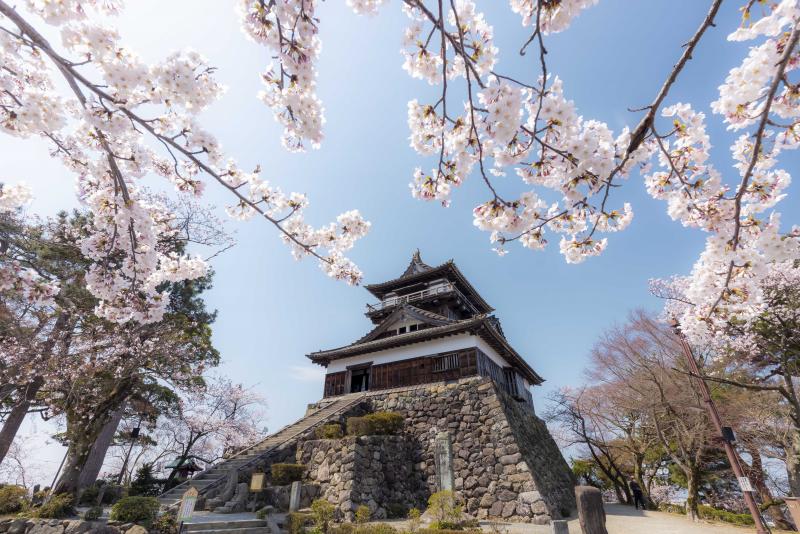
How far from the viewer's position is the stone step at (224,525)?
8.03 m

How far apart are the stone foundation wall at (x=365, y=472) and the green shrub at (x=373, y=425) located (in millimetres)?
376

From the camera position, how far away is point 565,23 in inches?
95.1

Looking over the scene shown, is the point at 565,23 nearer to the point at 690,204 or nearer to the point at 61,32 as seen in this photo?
the point at 690,204

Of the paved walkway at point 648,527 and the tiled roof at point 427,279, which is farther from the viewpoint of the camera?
the tiled roof at point 427,279

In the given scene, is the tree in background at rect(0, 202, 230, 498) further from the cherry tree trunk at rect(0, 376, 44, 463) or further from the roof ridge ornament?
the roof ridge ornament

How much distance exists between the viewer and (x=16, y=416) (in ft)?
41.9

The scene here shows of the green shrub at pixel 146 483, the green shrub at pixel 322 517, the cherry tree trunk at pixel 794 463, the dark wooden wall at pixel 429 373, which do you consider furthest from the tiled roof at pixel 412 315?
the cherry tree trunk at pixel 794 463

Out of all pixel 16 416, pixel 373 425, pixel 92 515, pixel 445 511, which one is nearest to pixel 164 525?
pixel 92 515

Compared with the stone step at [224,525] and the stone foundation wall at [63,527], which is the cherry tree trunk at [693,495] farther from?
the stone foundation wall at [63,527]

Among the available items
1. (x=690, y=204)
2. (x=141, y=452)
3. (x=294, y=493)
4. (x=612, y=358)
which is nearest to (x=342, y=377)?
(x=294, y=493)

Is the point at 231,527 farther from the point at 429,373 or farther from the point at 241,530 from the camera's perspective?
the point at 429,373

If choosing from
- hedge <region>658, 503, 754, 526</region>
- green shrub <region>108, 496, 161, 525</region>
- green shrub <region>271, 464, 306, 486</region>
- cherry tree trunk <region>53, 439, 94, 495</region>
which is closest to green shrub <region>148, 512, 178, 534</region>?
green shrub <region>108, 496, 161, 525</region>

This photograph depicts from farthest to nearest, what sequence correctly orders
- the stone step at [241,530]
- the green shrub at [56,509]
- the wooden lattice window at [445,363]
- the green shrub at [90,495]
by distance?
the wooden lattice window at [445,363] → the green shrub at [90,495] → the green shrub at [56,509] → the stone step at [241,530]

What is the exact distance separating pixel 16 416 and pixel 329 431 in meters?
11.8
